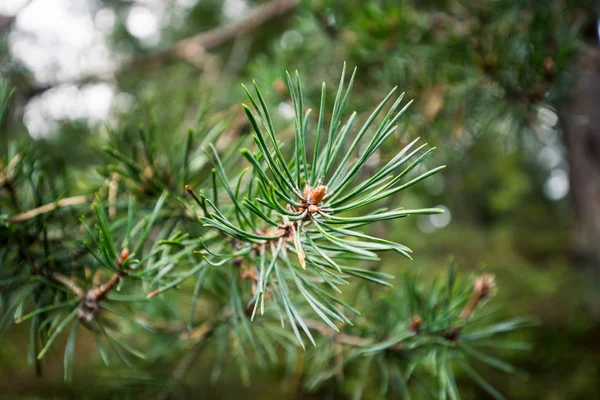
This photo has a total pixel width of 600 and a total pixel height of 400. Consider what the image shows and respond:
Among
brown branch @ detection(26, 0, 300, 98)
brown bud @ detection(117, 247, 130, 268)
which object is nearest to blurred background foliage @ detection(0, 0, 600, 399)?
brown branch @ detection(26, 0, 300, 98)

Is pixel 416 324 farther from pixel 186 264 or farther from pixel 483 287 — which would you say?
pixel 186 264

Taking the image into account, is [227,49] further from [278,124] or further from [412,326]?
[412,326]

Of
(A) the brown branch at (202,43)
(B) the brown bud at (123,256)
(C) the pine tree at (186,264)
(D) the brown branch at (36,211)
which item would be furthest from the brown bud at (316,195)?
(A) the brown branch at (202,43)

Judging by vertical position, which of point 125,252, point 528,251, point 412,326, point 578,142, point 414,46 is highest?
point 125,252

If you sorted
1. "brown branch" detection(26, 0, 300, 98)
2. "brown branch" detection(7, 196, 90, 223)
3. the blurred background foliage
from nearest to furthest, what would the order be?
1. "brown branch" detection(7, 196, 90, 223)
2. the blurred background foliage
3. "brown branch" detection(26, 0, 300, 98)

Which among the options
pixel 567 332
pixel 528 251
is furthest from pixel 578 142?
pixel 528 251

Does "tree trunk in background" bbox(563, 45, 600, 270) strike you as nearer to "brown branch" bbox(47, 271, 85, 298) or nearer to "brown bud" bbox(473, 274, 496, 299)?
"brown bud" bbox(473, 274, 496, 299)

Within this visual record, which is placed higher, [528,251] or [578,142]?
[578,142]

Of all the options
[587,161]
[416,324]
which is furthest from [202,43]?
[587,161]
